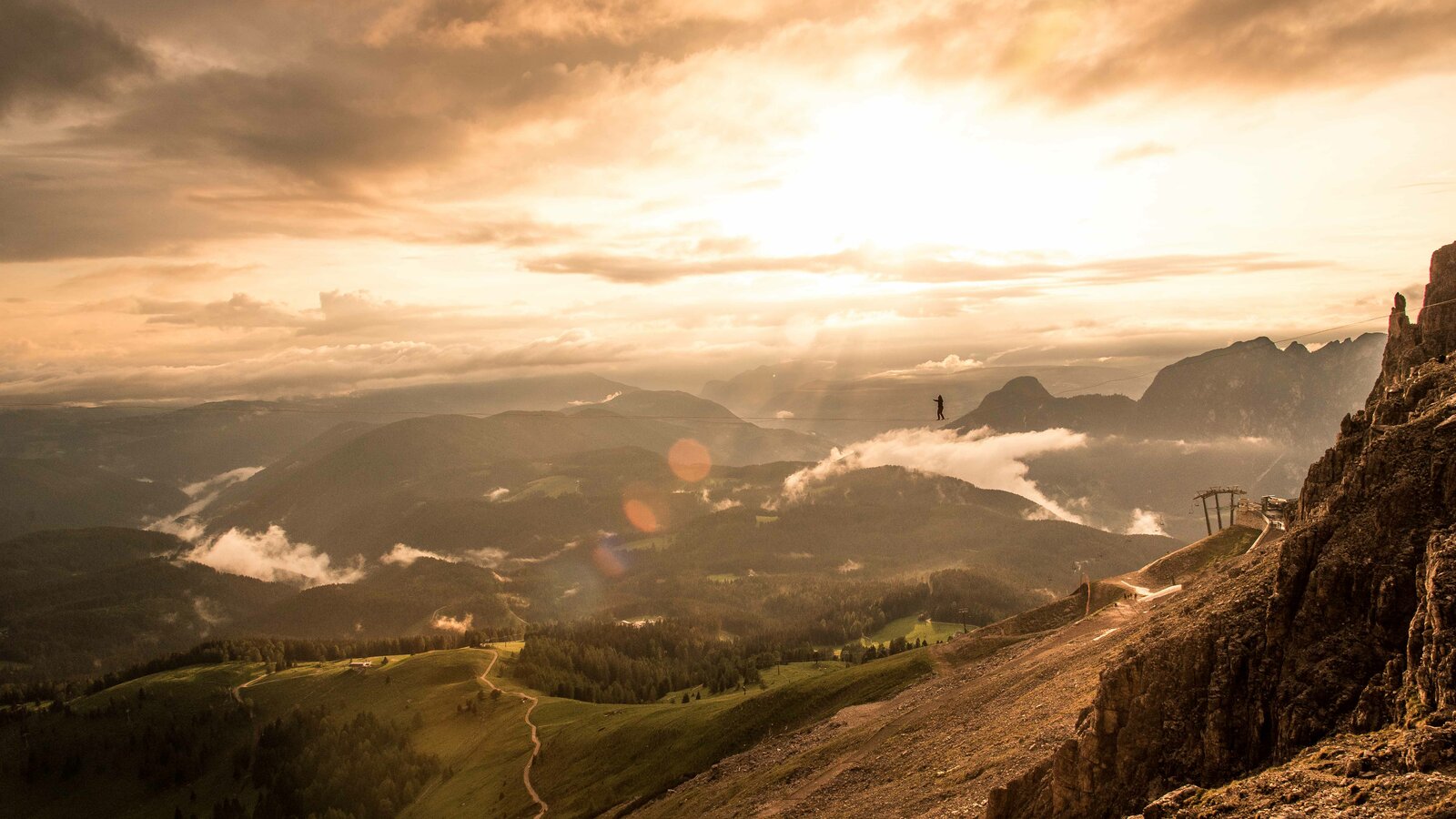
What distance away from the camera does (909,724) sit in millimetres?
67562

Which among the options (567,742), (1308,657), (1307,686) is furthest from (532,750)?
(1307,686)

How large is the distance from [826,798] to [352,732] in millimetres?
158373

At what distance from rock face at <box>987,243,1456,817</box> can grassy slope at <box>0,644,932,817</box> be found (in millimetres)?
56284

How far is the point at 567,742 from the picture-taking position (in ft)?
422

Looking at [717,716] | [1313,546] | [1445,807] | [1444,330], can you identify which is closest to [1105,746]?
[1313,546]

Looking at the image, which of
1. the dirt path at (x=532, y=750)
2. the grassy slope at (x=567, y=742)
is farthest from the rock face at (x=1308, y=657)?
the dirt path at (x=532, y=750)

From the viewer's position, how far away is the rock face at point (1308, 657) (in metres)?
25.0

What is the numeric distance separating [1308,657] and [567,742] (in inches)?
4749

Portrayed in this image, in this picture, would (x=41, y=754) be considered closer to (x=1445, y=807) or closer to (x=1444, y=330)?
(x=1445, y=807)

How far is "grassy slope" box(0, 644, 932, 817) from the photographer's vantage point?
93.1 meters

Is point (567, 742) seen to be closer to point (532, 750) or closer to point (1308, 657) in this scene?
point (532, 750)

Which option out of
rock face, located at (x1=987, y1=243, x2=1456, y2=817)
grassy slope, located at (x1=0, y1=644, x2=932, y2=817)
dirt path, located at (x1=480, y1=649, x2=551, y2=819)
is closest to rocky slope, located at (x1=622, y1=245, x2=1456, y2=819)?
rock face, located at (x1=987, y1=243, x2=1456, y2=817)

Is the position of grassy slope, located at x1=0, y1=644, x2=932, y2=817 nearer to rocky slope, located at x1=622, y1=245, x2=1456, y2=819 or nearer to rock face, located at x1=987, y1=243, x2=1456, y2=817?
rocky slope, located at x1=622, y1=245, x2=1456, y2=819

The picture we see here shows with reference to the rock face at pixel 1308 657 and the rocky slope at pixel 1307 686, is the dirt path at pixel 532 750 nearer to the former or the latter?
the rocky slope at pixel 1307 686
